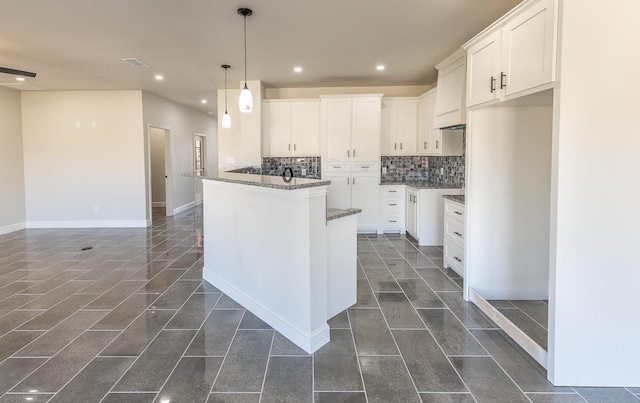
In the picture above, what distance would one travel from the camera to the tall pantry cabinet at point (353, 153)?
6145 millimetres

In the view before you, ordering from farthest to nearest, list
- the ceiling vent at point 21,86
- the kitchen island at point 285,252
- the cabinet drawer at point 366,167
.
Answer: the cabinet drawer at point 366,167
the ceiling vent at point 21,86
the kitchen island at point 285,252

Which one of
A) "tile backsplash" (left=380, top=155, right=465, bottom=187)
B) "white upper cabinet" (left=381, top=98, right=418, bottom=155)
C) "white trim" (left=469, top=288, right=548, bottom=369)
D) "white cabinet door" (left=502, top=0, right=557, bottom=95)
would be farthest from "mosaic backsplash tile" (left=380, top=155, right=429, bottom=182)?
"white cabinet door" (left=502, top=0, right=557, bottom=95)

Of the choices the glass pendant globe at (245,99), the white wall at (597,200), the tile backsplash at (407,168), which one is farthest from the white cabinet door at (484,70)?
the tile backsplash at (407,168)

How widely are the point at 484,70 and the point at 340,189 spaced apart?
3.62m

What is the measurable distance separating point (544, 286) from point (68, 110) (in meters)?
8.23

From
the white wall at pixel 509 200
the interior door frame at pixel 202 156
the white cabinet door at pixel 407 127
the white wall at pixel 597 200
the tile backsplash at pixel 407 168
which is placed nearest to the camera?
the white wall at pixel 597 200

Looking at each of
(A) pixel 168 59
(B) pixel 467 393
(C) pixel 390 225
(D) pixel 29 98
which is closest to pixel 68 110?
(D) pixel 29 98

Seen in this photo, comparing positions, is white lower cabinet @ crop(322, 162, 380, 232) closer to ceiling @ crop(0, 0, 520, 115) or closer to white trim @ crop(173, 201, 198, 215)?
ceiling @ crop(0, 0, 520, 115)

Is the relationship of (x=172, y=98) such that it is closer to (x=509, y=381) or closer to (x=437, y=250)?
(x=437, y=250)

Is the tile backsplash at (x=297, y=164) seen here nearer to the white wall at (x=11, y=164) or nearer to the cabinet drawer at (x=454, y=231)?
the cabinet drawer at (x=454, y=231)

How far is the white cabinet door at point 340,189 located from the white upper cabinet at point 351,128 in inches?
11.3

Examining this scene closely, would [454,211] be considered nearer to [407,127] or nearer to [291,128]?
[407,127]

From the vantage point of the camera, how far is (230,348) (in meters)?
2.50

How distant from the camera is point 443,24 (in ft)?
12.2
